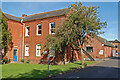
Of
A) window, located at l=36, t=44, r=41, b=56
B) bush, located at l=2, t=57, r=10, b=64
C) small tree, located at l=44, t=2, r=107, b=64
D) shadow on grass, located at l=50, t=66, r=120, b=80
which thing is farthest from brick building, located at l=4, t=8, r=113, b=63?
shadow on grass, located at l=50, t=66, r=120, b=80

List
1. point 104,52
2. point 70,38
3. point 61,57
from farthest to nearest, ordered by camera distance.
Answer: point 104,52, point 61,57, point 70,38

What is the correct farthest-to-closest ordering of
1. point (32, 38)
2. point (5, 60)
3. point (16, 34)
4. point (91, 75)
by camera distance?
point (16, 34) → point (32, 38) → point (5, 60) → point (91, 75)

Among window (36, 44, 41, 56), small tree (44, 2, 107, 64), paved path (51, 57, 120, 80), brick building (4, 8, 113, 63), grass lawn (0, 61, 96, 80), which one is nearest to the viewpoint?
grass lawn (0, 61, 96, 80)

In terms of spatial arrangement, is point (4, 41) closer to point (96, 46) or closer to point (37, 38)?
point (37, 38)

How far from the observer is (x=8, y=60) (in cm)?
2064

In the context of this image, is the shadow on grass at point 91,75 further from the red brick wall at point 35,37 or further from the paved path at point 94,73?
the red brick wall at point 35,37

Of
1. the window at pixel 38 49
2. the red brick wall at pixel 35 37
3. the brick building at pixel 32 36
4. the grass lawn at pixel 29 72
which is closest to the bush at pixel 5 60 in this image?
the brick building at pixel 32 36

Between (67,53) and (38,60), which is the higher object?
(67,53)

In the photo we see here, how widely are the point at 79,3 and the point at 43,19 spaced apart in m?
7.42

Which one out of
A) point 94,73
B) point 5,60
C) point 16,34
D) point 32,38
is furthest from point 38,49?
point 94,73

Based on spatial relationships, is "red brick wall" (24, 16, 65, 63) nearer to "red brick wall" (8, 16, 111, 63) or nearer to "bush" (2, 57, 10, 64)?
"red brick wall" (8, 16, 111, 63)

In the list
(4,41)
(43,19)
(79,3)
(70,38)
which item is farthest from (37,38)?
(79,3)

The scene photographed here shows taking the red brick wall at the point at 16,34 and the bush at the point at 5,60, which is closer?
the bush at the point at 5,60

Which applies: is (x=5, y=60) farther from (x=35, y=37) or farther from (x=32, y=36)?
(x=35, y=37)
